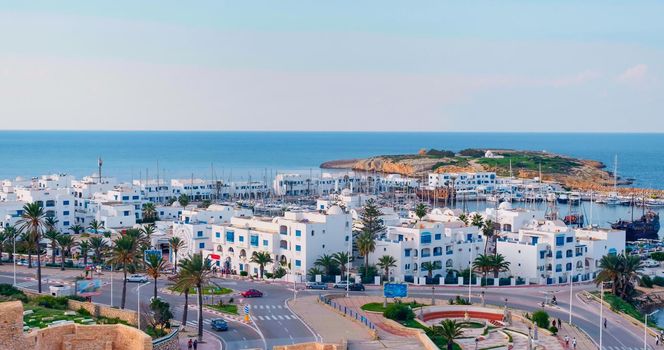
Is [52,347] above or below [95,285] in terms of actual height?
above

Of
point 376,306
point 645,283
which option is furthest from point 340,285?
point 645,283

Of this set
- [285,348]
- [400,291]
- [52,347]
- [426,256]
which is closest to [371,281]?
[426,256]

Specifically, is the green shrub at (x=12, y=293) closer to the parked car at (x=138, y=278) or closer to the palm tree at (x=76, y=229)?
the parked car at (x=138, y=278)

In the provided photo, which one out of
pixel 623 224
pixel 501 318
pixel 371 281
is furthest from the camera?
pixel 623 224

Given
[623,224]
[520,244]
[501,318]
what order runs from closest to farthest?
[501,318] → [520,244] → [623,224]

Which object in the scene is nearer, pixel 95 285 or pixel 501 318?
pixel 501 318

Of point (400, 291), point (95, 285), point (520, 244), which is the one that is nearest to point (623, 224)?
point (520, 244)

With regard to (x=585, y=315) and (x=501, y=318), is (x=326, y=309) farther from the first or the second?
(x=585, y=315)

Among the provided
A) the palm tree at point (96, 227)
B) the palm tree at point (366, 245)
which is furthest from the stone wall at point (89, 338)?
the palm tree at point (96, 227)
